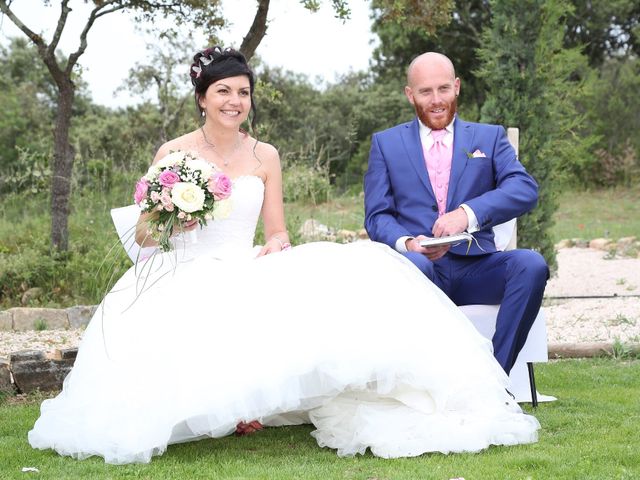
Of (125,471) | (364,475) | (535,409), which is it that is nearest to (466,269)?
(535,409)

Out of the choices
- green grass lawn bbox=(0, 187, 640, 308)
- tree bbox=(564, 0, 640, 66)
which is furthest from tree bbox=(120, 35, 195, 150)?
tree bbox=(564, 0, 640, 66)

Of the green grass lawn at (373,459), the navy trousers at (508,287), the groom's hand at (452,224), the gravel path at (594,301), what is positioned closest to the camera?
the green grass lawn at (373,459)

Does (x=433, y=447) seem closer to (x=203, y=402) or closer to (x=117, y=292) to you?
(x=203, y=402)

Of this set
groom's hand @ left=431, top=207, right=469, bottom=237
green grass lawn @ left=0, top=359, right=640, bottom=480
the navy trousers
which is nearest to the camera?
green grass lawn @ left=0, top=359, right=640, bottom=480

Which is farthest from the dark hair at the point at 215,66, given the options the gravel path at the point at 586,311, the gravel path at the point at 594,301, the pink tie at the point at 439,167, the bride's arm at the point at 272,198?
the gravel path at the point at 594,301

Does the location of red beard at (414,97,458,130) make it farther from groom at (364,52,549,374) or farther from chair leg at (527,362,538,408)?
chair leg at (527,362,538,408)

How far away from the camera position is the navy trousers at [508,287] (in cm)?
439

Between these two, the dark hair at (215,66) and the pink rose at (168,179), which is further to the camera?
the dark hair at (215,66)

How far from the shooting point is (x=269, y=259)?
4121mm

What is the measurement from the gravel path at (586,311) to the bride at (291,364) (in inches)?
100.0

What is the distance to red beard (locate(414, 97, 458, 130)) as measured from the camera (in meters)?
4.88

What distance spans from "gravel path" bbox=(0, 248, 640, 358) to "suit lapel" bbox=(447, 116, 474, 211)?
2183 mm

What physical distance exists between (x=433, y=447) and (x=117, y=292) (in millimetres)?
1653

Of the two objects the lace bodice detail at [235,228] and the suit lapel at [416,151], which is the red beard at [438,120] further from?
the lace bodice detail at [235,228]
